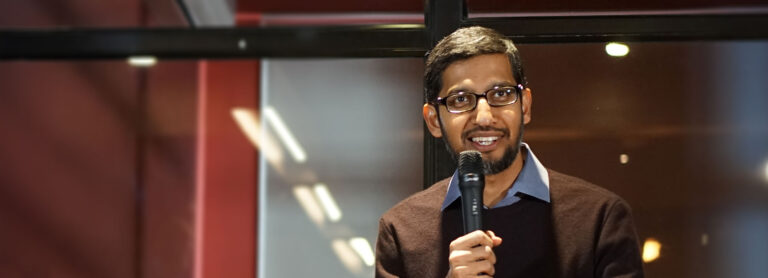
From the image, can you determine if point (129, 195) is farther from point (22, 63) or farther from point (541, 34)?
point (541, 34)

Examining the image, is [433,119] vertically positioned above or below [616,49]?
below

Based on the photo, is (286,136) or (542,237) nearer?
(542,237)

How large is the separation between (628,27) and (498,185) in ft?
2.15

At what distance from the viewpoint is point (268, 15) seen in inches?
161

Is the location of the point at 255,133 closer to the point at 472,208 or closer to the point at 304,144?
the point at 304,144

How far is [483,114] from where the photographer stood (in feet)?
6.59

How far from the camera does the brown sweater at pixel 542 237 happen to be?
2.03 metres

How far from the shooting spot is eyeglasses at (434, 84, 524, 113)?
204 cm

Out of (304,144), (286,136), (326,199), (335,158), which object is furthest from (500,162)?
(286,136)

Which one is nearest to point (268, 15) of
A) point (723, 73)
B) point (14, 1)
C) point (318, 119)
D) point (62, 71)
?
point (318, 119)

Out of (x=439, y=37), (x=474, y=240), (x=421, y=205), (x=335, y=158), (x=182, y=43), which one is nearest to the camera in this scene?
(x=474, y=240)

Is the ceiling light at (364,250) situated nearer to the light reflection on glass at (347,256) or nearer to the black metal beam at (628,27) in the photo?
the light reflection on glass at (347,256)

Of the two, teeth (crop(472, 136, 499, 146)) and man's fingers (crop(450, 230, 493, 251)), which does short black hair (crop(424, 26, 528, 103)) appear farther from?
man's fingers (crop(450, 230, 493, 251))

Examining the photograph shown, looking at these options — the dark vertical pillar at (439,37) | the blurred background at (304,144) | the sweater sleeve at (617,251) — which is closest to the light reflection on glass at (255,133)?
the blurred background at (304,144)
